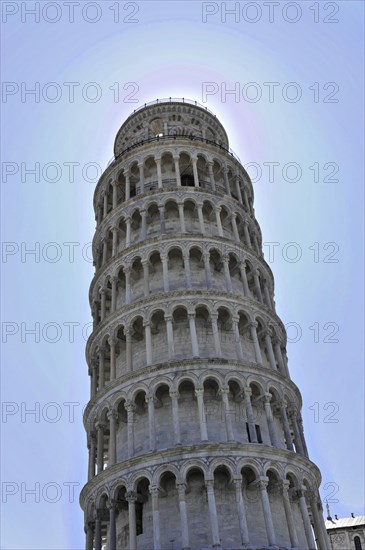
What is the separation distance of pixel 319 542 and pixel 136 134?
26.9m

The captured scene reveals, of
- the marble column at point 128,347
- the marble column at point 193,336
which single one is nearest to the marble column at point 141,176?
the marble column at point 128,347

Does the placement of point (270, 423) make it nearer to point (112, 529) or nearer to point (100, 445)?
point (100, 445)

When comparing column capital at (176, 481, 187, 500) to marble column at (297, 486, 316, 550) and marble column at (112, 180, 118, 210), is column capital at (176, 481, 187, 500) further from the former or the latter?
marble column at (112, 180, 118, 210)

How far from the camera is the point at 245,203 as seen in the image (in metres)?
36.6

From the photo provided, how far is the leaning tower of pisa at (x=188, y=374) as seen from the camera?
76.5 ft

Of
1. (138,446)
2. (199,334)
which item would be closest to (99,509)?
(138,446)

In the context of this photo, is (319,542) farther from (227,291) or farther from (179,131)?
(179,131)

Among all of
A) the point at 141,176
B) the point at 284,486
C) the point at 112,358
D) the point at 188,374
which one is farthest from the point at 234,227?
the point at 284,486

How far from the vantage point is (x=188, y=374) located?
1019 inches

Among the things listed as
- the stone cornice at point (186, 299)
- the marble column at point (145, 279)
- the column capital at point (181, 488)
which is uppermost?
the marble column at point (145, 279)

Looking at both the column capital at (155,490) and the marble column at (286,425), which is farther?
→ the marble column at (286,425)

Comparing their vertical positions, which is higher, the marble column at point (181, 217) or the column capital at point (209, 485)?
the marble column at point (181, 217)

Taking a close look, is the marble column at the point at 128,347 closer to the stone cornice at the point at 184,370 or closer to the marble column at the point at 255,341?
the stone cornice at the point at 184,370

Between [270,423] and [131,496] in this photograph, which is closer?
[131,496]
